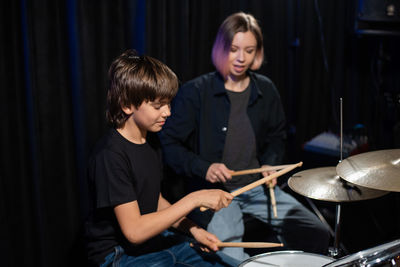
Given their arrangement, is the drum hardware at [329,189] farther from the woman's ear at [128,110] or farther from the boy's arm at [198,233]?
the woman's ear at [128,110]

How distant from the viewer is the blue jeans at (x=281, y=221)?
1957 millimetres

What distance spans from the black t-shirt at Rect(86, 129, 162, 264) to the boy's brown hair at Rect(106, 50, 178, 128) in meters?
0.10

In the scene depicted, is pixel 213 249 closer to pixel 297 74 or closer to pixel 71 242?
pixel 71 242

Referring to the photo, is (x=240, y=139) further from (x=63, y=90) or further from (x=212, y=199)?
(x=63, y=90)

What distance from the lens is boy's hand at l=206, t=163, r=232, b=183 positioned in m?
1.88

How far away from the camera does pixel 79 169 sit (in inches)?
81.0

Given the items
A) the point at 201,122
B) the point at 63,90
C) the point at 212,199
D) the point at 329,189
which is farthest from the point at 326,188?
the point at 63,90

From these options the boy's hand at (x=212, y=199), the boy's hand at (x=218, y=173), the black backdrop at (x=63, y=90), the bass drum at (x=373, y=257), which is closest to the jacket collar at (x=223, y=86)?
the black backdrop at (x=63, y=90)

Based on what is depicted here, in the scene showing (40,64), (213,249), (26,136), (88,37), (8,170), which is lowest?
(213,249)

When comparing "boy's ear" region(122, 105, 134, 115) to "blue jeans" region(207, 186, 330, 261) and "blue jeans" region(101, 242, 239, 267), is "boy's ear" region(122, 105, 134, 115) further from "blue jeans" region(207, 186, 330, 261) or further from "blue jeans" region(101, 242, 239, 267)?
"blue jeans" region(207, 186, 330, 261)

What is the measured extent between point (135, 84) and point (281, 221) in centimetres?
108

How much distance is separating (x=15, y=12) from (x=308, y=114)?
2.43m

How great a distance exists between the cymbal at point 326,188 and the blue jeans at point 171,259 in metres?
0.37

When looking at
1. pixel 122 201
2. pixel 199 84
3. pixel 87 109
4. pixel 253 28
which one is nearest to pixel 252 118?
pixel 199 84
